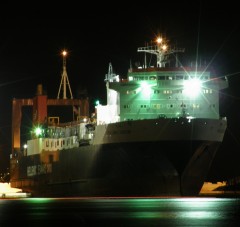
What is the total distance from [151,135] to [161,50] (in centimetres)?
924

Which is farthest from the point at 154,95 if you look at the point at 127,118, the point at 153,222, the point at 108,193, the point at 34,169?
the point at 153,222

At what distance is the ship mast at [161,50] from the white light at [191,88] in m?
3.49

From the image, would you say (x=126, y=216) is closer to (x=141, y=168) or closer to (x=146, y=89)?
(x=141, y=168)

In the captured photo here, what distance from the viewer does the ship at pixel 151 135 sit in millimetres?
53594

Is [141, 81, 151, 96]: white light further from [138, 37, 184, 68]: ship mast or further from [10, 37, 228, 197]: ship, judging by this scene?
[138, 37, 184, 68]: ship mast

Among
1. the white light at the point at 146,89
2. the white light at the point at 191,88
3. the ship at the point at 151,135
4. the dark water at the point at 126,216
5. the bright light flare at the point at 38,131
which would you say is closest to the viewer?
the dark water at the point at 126,216

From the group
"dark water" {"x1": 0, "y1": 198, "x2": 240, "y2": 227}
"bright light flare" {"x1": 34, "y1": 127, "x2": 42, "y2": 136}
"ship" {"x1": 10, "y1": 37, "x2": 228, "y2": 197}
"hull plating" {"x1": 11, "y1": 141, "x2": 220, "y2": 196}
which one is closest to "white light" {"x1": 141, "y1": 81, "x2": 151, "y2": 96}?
"ship" {"x1": 10, "y1": 37, "x2": 228, "y2": 197}

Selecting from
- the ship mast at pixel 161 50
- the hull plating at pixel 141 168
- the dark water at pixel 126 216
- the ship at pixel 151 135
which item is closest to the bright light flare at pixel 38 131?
the ship at pixel 151 135

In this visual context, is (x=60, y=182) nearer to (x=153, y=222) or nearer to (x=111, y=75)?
(x=111, y=75)

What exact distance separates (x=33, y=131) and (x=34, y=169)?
425 cm

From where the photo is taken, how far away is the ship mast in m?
59.7

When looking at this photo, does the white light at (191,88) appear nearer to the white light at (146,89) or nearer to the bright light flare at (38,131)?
the white light at (146,89)

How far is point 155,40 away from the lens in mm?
59875

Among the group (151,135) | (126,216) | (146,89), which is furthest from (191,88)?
(126,216)
